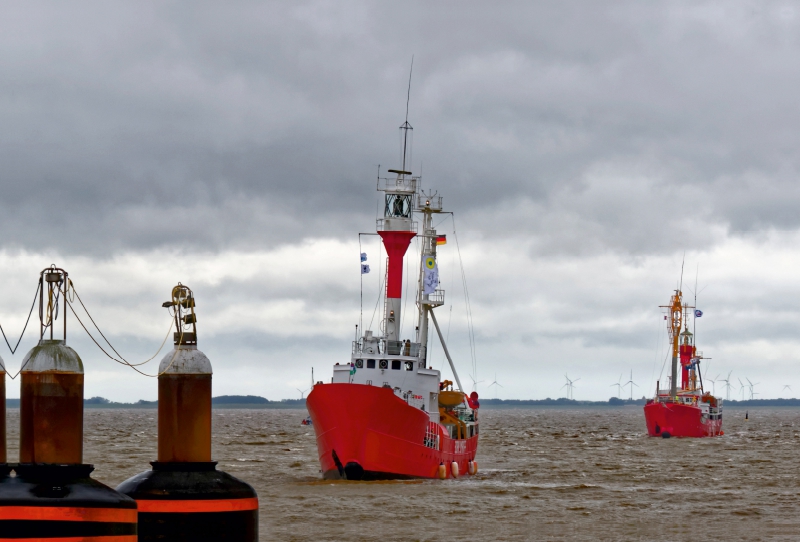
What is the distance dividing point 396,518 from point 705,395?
108026 millimetres

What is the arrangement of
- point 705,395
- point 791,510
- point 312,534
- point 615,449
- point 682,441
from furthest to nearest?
point 705,395
point 682,441
point 615,449
point 791,510
point 312,534

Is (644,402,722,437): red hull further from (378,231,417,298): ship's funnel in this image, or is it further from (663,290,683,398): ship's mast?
(378,231,417,298): ship's funnel

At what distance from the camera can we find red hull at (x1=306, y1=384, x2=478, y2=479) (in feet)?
153

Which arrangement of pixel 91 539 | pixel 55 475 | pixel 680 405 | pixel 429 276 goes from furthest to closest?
pixel 680 405 < pixel 429 276 < pixel 55 475 < pixel 91 539

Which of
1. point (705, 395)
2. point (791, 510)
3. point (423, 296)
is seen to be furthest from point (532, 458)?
point (705, 395)

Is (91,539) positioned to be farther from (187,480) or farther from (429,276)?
(429,276)

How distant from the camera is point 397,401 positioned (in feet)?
153

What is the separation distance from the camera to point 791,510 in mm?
43250

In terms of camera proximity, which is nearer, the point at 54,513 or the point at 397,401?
the point at 54,513

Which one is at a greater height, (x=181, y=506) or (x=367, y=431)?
(x=181, y=506)

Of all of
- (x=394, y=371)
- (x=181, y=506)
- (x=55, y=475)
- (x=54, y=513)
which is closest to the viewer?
(x=54, y=513)

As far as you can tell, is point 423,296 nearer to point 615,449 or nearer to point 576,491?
point 576,491

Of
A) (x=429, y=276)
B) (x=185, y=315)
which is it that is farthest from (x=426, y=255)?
(x=185, y=315)

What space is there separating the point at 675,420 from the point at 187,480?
115 meters
